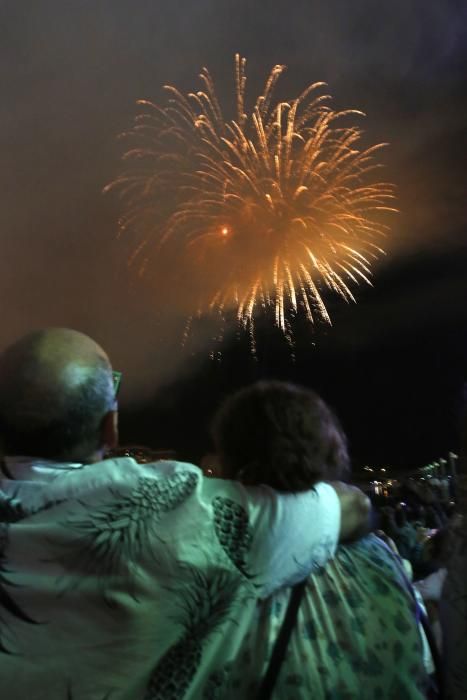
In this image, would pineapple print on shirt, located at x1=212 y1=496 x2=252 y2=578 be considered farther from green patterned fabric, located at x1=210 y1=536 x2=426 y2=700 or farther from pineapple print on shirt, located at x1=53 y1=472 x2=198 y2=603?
green patterned fabric, located at x1=210 y1=536 x2=426 y2=700

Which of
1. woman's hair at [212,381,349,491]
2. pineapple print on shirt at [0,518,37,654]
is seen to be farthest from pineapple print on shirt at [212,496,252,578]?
pineapple print on shirt at [0,518,37,654]

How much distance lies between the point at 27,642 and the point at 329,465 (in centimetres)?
100

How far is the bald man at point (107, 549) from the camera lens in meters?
1.50

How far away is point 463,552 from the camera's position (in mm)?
1762

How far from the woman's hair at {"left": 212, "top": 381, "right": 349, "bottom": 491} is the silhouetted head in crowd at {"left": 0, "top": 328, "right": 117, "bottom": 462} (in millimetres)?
462

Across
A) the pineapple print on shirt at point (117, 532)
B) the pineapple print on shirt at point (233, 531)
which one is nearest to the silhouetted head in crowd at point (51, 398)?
the pineapple print on shirt at point (117, 532)

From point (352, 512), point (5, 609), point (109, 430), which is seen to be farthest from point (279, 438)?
point (5, 609)

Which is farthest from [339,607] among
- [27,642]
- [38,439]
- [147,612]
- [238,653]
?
[38,439]

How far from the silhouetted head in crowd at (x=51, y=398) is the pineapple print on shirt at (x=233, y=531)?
428mm

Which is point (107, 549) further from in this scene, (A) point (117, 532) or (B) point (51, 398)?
(B) point (51, 398)

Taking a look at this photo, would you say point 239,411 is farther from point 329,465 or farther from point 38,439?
point 38,439

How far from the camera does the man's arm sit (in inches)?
76.4

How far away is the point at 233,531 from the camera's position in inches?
64.2

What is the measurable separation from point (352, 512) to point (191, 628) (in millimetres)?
646
